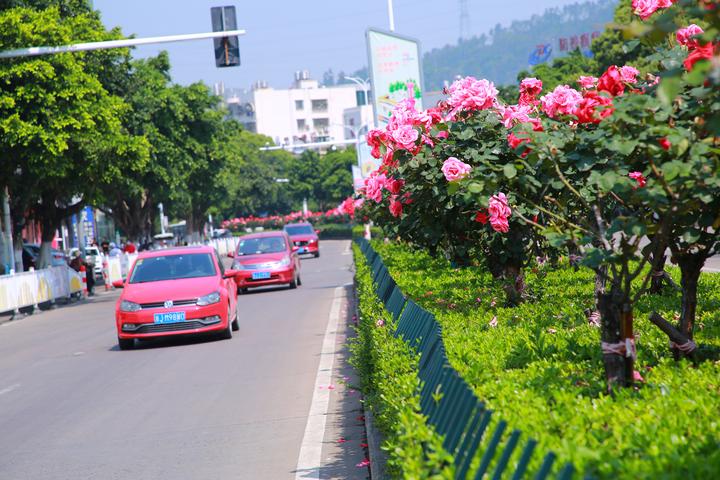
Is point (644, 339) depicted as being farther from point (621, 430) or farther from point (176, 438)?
point (176, 438)

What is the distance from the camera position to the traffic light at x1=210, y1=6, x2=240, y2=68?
2073 centimetres

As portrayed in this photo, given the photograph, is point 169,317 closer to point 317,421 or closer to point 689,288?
point 317,421

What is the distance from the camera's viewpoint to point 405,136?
32.9 feet

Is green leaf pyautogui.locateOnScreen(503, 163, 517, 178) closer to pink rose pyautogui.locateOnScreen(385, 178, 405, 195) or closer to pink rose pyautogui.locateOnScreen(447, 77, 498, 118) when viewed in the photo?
pink rose pyautogui.locateOnScreen(447, 77, 498, 118)

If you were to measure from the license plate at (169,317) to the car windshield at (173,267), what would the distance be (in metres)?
1.16

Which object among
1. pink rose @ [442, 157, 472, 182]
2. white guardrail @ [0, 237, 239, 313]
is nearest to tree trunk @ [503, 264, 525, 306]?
pink rose @ [442, 157, 472, 182]

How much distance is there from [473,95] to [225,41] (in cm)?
1193

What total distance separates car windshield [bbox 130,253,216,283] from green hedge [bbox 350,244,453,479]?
276 inches

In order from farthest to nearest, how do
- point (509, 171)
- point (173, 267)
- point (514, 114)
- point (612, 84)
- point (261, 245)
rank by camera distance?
1. point (261, 245)
2. point (173, 267)
3. point (514, 114)
4. point (612, 84)
5. point (509, 171)

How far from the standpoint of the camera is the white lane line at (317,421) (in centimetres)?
807

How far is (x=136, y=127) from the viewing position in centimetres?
4603

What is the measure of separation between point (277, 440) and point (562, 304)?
3.33 m

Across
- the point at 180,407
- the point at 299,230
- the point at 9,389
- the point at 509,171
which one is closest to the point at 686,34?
the point at 509,171

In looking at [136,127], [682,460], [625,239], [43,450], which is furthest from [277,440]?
[136,127]
